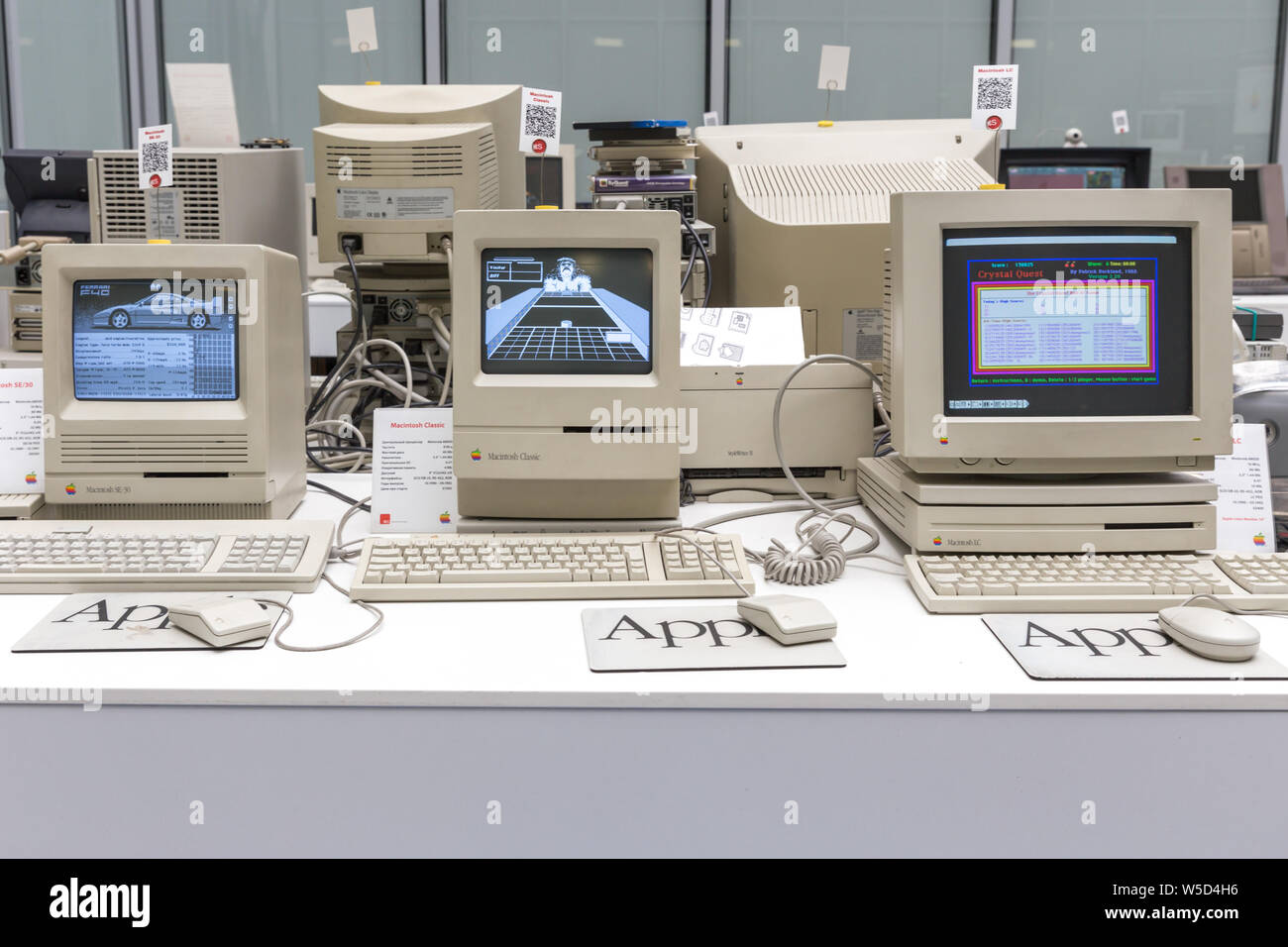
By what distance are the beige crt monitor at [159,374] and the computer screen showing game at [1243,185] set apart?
409 cm

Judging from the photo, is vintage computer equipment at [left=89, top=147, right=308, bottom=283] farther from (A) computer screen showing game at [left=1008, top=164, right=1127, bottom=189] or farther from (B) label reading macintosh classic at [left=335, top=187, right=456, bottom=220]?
(A) computer screen showing game at [left=1008, top=164, right=1127, bottom=189]

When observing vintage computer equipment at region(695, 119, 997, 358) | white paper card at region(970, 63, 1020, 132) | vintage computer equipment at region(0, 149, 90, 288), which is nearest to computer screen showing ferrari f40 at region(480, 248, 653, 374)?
vintage computer equipment at region(695, 119, 997, 358)

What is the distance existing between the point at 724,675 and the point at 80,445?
876 mm

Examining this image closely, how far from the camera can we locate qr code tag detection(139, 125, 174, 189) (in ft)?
5.78

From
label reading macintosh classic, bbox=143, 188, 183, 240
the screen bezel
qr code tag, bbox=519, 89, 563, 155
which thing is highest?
qr code tag, bbox=519, 89, 563, 155

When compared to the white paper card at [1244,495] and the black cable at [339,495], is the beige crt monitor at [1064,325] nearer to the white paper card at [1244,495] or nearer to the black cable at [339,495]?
the white paper card at [1244,495]

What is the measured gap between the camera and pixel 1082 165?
378cm

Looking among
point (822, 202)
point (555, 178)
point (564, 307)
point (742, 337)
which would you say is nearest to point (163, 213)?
point (564, 307)

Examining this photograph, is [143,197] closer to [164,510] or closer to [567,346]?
[164,510]

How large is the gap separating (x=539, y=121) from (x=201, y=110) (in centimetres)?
64

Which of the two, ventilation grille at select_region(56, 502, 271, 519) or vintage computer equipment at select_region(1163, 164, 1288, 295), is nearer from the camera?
ventilation grille at select_region(56, 502, 271, 519)

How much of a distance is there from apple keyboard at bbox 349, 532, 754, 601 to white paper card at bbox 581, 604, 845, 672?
47 millimetres

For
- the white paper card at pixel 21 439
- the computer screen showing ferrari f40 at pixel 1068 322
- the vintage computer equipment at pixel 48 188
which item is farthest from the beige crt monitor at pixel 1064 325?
the vintage computer equipment at pixel 48 188

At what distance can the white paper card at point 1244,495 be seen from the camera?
55.1 inches
